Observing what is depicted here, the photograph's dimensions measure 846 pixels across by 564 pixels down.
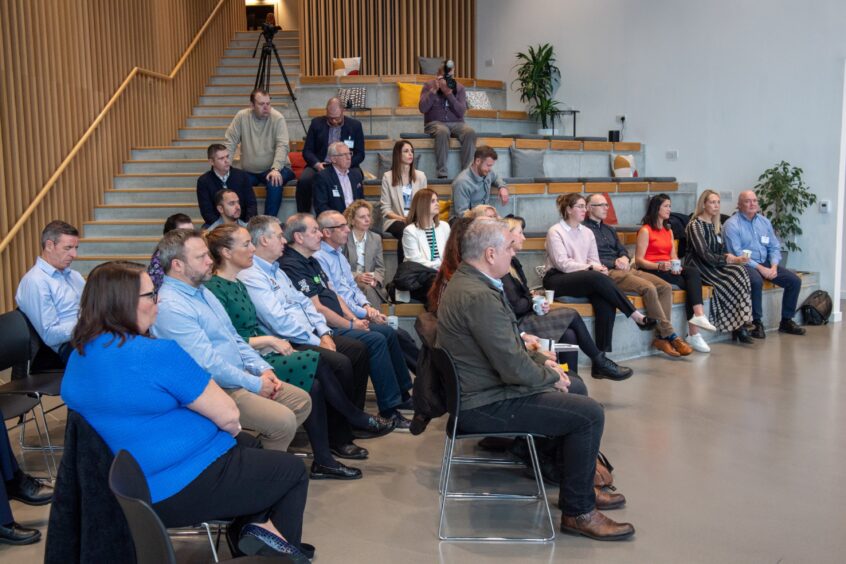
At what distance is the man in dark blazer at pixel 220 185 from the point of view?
6.72m

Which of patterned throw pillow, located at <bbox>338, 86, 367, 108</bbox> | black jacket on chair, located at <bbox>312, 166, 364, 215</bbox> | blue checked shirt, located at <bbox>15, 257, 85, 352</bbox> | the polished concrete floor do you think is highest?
patterned throw pillow, located at <bbox>338, 86, 367, 108</bbox>

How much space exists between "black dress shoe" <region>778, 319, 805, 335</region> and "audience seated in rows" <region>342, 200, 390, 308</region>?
3708mm

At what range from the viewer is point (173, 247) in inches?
127

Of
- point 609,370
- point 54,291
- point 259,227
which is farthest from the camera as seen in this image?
point 609,370

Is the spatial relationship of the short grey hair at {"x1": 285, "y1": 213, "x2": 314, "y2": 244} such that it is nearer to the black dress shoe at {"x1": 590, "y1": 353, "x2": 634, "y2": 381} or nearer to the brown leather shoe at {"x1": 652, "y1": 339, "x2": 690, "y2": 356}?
the black dress shoe at {"x1": 590, "y1": 353, "x2": 634, "y2": 381}

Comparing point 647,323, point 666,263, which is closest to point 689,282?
point 666,263

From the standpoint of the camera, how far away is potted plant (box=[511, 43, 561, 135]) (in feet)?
34.6

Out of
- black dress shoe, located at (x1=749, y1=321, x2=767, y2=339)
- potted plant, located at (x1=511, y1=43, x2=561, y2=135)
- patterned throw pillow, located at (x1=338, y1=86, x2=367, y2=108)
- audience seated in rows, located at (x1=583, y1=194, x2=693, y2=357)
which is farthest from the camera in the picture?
potted plant, located at (x1=511, y1=43, x2=561, y2=135)

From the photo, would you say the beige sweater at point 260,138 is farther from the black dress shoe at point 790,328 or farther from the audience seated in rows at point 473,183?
the black dress shoe at point 790,328

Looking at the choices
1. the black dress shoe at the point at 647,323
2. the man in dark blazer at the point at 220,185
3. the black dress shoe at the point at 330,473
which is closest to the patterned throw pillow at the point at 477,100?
the man in dark blazer at the point at 220,185

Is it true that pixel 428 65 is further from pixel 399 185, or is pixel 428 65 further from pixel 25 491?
pixel 25 491

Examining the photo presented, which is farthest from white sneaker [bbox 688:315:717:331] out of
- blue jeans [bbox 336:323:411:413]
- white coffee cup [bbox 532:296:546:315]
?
blue jeans [bbox 336:323:411:413]

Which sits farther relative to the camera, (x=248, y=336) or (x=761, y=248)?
(x=761, y=248)

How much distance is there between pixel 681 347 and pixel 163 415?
15.6 ft
